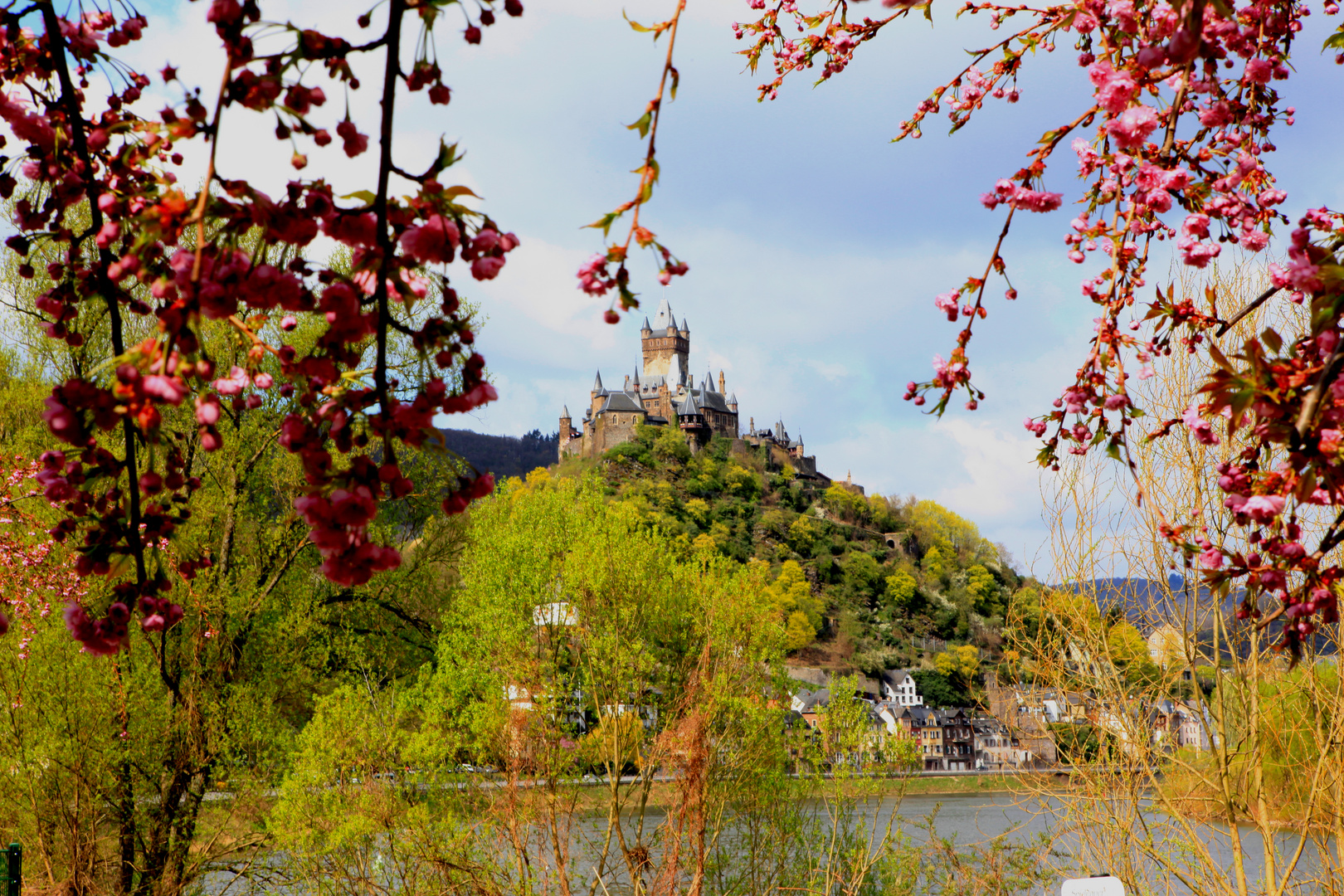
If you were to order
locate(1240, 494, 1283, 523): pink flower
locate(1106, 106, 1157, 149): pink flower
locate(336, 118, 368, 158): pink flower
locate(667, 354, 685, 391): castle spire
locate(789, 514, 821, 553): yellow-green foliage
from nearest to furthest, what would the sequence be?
locate(336, 118, 368, 158): pink flower, locate(1240, 494, 1283, 523): pink flower, locate(1106, 106, 1157, 149): pink flower, locate(789, 514, 821, 553): yellow-green foliage, locate(667, 354, 685, 391): castle spire

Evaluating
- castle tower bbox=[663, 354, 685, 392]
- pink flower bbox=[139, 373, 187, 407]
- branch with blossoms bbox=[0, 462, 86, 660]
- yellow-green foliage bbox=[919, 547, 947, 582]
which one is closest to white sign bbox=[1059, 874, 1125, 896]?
pink flower bbox=[139, 373, 187, 407]

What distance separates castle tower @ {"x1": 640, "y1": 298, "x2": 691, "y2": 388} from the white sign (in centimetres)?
7462

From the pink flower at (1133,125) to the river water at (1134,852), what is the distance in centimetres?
458

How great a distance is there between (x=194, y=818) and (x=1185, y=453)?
34.6 feet

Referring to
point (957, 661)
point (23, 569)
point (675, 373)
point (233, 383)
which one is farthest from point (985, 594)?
point (233, 383)

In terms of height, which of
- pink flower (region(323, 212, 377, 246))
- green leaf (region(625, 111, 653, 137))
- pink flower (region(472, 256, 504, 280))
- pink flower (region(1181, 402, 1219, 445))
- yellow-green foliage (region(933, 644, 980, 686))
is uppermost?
green leaf (region(625, 111, 653, 137))

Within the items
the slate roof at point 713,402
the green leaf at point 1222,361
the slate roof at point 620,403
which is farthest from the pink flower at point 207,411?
the slate roof at point 713,402

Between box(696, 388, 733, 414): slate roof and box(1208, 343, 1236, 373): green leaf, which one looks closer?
box(1208, 343, 1236, 373): green leaf

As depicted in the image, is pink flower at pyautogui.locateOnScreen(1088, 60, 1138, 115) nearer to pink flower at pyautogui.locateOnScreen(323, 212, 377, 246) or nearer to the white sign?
pink flower at pyautogui.locateOnScreen(323, 212, 377, 246)

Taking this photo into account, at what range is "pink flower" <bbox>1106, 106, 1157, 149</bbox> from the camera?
159 cm

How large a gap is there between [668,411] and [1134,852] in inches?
2598

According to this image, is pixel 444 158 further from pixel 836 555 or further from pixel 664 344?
pixel 664 344

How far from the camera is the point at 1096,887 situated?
4.55m

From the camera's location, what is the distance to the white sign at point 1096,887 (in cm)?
448
